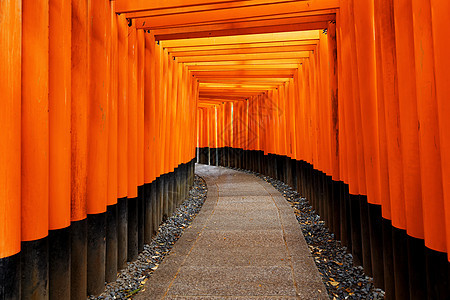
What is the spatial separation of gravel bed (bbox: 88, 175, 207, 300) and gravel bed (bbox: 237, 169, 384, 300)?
2.31 meters

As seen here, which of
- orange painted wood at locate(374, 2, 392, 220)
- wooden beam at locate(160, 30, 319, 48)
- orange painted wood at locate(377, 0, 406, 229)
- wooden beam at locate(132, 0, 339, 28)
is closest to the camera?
orange painted wood at locate(377, 0, 406, 229)

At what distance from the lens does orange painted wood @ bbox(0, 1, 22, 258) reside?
187 centimetres

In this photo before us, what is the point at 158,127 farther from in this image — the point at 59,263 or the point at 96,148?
the point at 59,263

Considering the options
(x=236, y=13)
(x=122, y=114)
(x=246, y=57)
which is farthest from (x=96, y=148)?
(x=246, y=57)

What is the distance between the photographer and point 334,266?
3801mm

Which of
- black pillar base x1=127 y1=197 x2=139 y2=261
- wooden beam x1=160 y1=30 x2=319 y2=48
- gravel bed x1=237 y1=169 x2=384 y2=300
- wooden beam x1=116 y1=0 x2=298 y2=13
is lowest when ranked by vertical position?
gravel bed x1=237 y1=169 x2=384 y2=300

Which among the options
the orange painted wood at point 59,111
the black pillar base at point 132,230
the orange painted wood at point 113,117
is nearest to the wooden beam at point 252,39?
the orange painted wood at point 113,117

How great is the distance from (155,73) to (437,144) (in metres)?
4.73

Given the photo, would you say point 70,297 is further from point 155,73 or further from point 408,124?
point 155,73

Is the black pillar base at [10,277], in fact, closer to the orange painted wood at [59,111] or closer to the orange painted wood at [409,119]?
the orange painted wood at [59,111]

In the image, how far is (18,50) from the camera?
198 cm

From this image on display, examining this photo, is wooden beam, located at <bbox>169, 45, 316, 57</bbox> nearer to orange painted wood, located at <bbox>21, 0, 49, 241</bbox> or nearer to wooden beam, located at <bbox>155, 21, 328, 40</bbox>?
wooden beam, located at <bbox>155, 21, 328, 40</bbox>

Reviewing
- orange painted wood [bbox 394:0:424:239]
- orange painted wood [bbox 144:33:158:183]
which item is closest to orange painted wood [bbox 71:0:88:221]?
orange painted wood [bbox 144:33:158:183]

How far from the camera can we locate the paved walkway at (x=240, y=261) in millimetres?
3051
